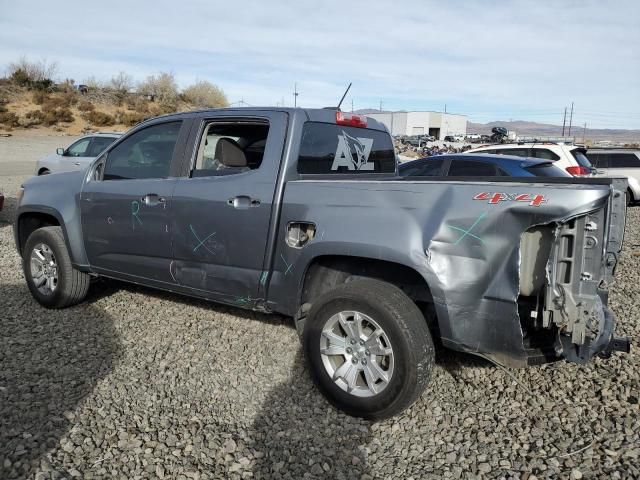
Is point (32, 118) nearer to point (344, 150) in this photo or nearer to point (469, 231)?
point (344, 150)

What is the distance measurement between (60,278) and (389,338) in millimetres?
3347

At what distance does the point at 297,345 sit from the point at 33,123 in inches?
1458

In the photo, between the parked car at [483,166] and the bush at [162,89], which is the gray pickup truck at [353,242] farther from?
the bush at [162,89]

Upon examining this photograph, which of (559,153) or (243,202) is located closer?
(243,202)

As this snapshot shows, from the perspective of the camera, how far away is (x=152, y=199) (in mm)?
4207

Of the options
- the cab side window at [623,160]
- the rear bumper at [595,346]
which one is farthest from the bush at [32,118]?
the rear bumper at [595,346]

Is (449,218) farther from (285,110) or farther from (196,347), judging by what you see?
(196,347)

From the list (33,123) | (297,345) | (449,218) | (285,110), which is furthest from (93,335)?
(33,123)

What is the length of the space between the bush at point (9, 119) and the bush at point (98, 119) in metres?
4.61

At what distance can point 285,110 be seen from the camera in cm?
384

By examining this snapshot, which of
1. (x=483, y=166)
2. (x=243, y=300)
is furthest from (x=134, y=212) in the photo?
(x=483, y=166)

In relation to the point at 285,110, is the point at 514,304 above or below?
below

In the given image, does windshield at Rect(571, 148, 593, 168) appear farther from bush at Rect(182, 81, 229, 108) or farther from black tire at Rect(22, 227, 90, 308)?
bush at Rect(182, 81, 229, 108)

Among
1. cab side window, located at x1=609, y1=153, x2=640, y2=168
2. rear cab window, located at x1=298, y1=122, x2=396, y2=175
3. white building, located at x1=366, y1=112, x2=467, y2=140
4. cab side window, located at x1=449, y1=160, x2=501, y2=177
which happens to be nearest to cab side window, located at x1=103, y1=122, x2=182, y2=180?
rear cab window, located at x1=298, y1=122, x2=396, y2=175
